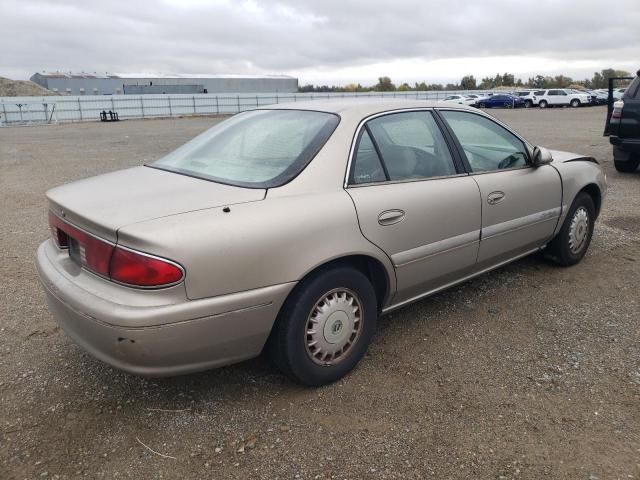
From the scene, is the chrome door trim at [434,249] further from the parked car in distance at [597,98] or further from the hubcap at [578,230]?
Result: the parked car in distance at [597,98]

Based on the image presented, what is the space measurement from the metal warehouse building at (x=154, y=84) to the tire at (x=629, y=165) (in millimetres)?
52846

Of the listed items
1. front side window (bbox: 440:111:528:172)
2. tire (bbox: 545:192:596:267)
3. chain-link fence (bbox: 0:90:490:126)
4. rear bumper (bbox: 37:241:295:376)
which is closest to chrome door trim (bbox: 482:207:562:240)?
tire (bbox: 545:192:596:267)

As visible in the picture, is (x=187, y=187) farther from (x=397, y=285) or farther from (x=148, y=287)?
(x=397, y=285)

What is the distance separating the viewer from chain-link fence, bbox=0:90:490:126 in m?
33.4

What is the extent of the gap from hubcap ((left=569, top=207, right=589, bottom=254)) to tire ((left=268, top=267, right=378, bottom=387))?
2395mm

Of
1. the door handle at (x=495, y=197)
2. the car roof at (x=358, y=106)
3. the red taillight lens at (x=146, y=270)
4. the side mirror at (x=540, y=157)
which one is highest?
the car roof at (x=358, y=106)

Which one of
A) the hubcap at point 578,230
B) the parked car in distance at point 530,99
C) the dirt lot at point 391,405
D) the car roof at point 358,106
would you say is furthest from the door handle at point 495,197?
the parked car in distance at point 530,99

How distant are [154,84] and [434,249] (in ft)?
211

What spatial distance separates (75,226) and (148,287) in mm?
652

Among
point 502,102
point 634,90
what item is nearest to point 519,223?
point 634,90

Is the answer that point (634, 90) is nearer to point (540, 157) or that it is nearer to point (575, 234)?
point (575, 234)

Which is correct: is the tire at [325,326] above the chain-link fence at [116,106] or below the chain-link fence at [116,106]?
below

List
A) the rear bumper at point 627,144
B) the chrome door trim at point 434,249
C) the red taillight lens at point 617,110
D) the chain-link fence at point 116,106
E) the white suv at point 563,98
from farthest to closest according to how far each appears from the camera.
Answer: the white suv at point 563,98
the chain-link fence at point 116,106
the red taillight lens at point 617,110
the rear bumper at point 627,144
the chrome door trim at point 434,249

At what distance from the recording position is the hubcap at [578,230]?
14.9 ft
